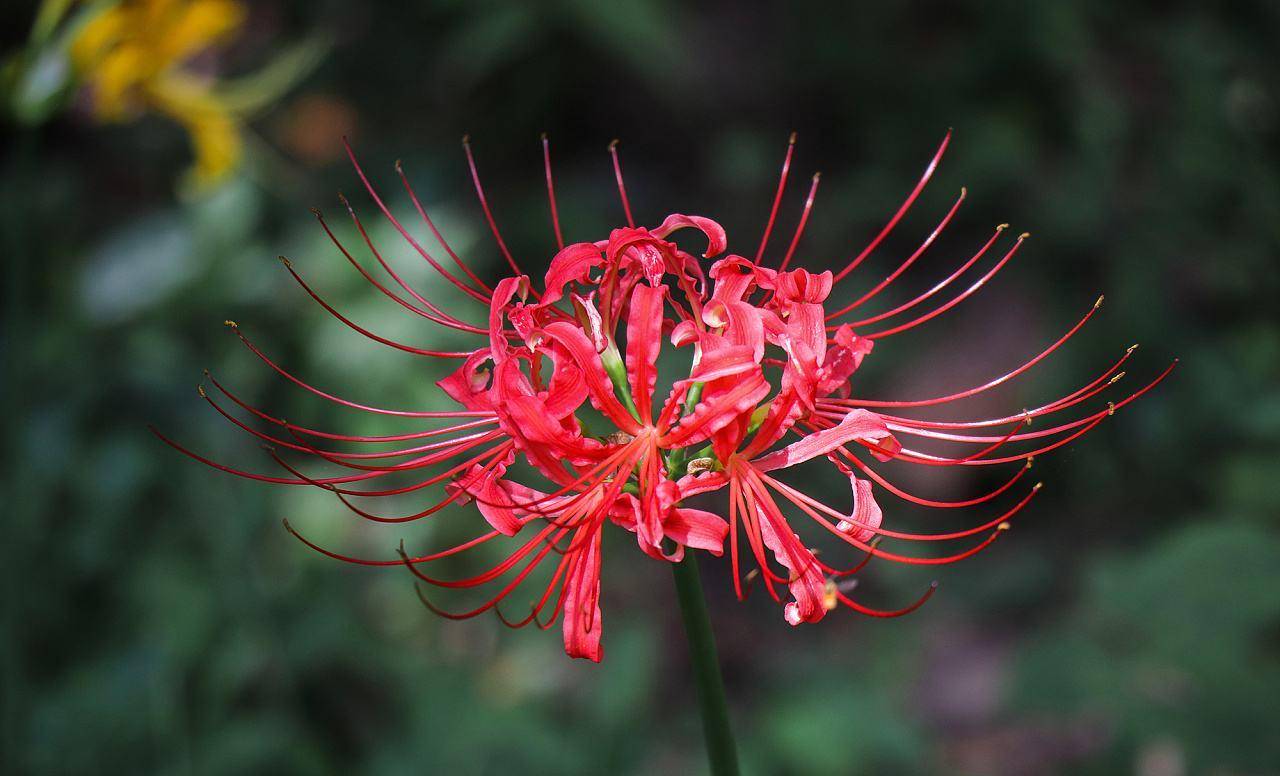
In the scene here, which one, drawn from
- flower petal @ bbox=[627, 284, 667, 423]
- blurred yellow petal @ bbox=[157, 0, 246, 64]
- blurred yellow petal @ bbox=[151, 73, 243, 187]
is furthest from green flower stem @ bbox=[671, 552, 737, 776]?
blurred yellow petal @ bbox=[151, 73, 243, 187]

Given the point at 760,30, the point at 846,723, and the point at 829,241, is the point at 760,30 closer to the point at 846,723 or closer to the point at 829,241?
the point at 829,241

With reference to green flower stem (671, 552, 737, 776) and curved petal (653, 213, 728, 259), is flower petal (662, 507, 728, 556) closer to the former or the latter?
green flower stem (671, 552, 737, 776)

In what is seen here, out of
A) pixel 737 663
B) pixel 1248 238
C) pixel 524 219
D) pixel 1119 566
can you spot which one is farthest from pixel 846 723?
pixel 524 219

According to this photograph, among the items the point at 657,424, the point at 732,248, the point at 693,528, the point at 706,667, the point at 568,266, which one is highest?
the point at 732,248

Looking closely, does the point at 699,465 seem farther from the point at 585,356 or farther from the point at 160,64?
the point at 160,64

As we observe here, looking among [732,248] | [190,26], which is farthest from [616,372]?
[732,248]

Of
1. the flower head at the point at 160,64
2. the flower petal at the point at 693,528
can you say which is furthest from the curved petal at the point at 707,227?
the flower head at the point at 160,64
